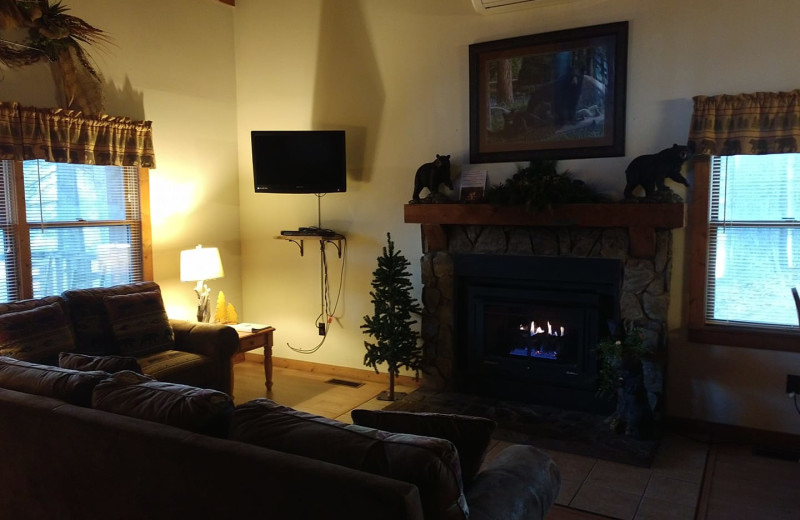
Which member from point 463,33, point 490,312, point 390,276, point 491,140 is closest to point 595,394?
point 490,312

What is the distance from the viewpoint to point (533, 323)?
4.23m

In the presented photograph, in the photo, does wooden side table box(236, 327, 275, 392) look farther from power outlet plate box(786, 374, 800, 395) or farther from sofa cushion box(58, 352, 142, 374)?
power outlet plate box(786, 374, 800, 395)

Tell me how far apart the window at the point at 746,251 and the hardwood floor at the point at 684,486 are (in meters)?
0.68

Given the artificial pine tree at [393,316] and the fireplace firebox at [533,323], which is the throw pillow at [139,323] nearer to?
the artificial pine tree at [393,316]

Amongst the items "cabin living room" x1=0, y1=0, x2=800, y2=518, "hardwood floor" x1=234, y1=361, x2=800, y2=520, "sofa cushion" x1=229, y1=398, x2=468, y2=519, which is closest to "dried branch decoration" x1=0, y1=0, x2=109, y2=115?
"cabin living room" x1=0, y1=0, x2=800, y2=518

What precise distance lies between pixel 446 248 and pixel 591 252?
1036mm

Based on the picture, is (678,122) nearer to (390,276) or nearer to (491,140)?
(491,140)

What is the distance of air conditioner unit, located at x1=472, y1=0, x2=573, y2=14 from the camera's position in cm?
397

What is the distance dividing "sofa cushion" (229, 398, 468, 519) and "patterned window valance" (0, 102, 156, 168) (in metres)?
2.90

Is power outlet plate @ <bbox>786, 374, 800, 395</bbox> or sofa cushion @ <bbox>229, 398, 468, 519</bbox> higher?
sofa cushion @ <bbox>229, 398, 468, 519</bbox>

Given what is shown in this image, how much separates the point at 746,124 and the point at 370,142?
2.61m

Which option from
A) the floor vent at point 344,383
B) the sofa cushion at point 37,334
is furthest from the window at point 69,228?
the floor vent at point 344,383

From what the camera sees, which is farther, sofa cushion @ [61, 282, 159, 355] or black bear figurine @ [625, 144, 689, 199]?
sofa cushion @ [61, 282, 159, 355]

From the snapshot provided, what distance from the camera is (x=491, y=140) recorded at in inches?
169
